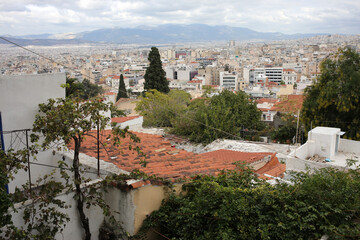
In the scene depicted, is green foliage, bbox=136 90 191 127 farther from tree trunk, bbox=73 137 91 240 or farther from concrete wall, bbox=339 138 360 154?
tree trunk, bbox=73 137 91 240

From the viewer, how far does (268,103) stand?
1913 inches

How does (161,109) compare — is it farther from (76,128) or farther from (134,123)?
(76,128)

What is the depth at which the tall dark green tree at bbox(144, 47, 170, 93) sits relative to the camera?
31.9 meters

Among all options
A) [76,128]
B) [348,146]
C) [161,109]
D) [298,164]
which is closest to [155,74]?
[161,109]

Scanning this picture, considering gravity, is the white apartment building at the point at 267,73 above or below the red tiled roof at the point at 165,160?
below

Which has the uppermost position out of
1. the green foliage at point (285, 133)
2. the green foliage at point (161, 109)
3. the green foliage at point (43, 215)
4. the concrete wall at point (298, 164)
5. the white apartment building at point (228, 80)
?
the green foliage at point (43, 215)

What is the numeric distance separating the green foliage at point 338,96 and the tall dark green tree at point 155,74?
57.4ft

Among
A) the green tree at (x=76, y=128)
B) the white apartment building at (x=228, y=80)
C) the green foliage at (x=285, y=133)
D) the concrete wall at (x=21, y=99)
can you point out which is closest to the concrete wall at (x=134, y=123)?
the green foliage at (x=285, y=133)

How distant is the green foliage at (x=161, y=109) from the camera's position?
Answer: 18.9m

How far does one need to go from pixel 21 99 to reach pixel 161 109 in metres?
15.8

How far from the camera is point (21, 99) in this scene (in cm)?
494

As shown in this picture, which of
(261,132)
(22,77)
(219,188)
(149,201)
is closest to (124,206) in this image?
(149,201)

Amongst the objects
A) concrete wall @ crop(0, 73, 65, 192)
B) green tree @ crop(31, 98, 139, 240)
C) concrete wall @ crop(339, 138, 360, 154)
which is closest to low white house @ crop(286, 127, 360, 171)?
concrete wall @ crop(339, 138, 360, 154)

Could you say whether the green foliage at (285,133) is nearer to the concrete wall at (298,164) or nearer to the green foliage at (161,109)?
the green foliage at (161,109)
